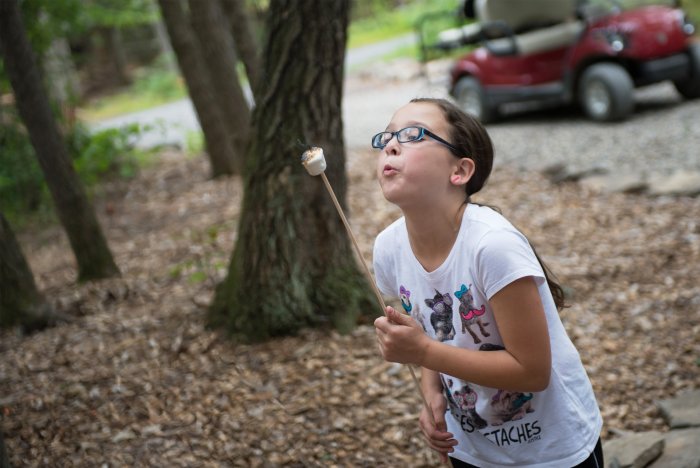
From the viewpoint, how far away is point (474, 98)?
960 cm

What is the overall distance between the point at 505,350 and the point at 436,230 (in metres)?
0.30

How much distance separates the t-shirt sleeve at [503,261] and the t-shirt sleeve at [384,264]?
0.34 metres

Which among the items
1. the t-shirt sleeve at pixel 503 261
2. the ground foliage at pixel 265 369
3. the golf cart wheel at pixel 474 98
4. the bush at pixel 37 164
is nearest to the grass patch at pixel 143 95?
the bush at pixel 37 164

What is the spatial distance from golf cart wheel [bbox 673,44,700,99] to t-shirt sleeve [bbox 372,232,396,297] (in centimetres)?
736

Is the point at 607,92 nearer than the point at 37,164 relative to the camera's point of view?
No

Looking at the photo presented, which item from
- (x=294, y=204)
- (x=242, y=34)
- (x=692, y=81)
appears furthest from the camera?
(x=692, y=81)

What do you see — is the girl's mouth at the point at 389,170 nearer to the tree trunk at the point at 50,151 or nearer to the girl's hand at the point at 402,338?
the girl's hand at the point at 402,338

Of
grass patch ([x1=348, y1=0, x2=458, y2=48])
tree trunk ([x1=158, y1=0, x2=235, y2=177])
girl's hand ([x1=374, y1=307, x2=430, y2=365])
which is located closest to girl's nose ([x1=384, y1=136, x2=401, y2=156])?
girl's hand ([x1=374, y1=307, x2=430, y2=365])

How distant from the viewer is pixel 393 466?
280cm

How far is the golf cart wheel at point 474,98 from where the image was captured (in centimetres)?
940

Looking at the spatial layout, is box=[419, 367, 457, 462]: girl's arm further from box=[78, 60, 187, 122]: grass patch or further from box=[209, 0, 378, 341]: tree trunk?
box=[78, 60, 187, 122]: grass patch

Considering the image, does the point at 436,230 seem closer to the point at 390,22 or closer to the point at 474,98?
the point at 474,98

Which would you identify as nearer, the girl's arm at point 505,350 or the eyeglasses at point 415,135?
the girl's arm at point 505,350

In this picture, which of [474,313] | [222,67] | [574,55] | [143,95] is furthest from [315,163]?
[143,95]
